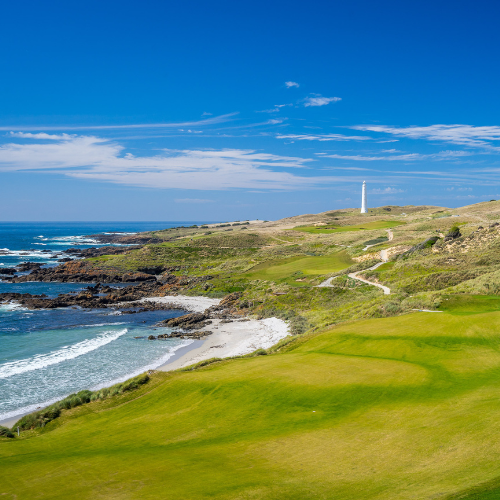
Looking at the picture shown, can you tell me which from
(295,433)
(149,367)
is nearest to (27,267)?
(149,367)

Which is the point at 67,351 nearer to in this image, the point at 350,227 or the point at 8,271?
the point at 8,271

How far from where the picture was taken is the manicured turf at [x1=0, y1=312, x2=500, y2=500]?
9.46 m

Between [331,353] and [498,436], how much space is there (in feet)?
36.4

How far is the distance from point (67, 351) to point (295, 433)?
2717 cm

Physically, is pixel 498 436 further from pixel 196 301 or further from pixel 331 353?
pixel 196 301

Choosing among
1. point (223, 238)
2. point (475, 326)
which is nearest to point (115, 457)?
point (475, 326)

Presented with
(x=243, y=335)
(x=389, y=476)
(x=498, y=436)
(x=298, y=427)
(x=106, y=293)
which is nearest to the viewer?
(x=389, y=476)

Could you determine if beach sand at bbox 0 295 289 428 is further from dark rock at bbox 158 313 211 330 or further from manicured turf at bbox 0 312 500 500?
manicured turf at bbox 0 312 500 500

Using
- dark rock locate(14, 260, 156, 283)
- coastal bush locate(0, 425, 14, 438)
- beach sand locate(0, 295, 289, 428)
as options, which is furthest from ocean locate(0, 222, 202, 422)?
dark rock locate(14, 260, 156, 283)

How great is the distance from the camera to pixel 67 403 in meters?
18.3

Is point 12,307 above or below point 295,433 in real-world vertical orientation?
below

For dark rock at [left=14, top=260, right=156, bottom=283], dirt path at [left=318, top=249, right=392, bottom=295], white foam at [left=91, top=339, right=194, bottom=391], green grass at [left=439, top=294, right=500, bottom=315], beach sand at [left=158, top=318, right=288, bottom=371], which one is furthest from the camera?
dark rock at [left=14, top=260, right=156, bottom=283]

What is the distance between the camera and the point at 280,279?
192ft

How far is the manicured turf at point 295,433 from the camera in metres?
9.46
